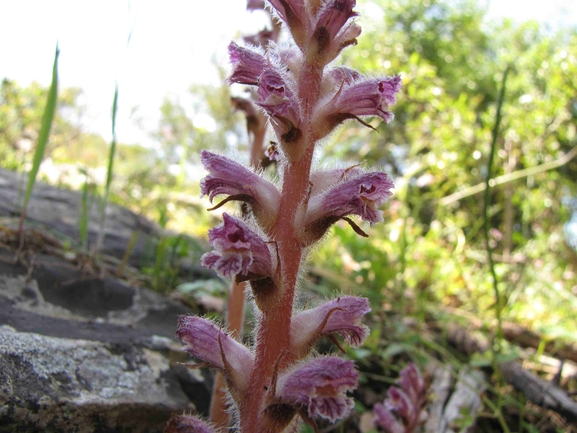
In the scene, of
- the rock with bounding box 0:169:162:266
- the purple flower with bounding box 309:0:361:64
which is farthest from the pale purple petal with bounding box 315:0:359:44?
the rock with bounding box 0:169:162:266

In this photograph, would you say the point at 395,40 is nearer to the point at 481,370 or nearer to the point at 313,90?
the point at 481,370

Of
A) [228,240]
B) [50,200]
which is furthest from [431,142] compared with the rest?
[228,240]

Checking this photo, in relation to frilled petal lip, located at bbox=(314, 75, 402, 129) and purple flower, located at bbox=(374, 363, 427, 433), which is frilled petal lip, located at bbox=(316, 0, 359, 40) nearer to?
frilled petal lip, located at bbox=(314, 75, 402, 129)

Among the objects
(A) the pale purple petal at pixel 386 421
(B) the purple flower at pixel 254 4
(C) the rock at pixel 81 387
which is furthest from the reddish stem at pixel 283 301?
(B) the purple flower at pixel 254 4

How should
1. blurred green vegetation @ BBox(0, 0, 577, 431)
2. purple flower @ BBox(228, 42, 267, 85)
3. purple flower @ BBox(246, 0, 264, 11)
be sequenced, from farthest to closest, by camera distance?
blurred green vegetation @ BBox(0, 0, 577, 431) → purple flower @ BBox(246, 0, 264, 11) → purple flower @ BBox(228, 42, 267, 85)

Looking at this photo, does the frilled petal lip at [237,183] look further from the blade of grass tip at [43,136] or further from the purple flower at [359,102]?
the blade of grass tip at [43,136]

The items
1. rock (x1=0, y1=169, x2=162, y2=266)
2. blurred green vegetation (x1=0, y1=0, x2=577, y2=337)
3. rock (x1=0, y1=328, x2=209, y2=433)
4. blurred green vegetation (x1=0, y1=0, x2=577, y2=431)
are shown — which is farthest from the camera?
blurred green vegetation (x1=0, y1=0, x2=577, y2=337)
